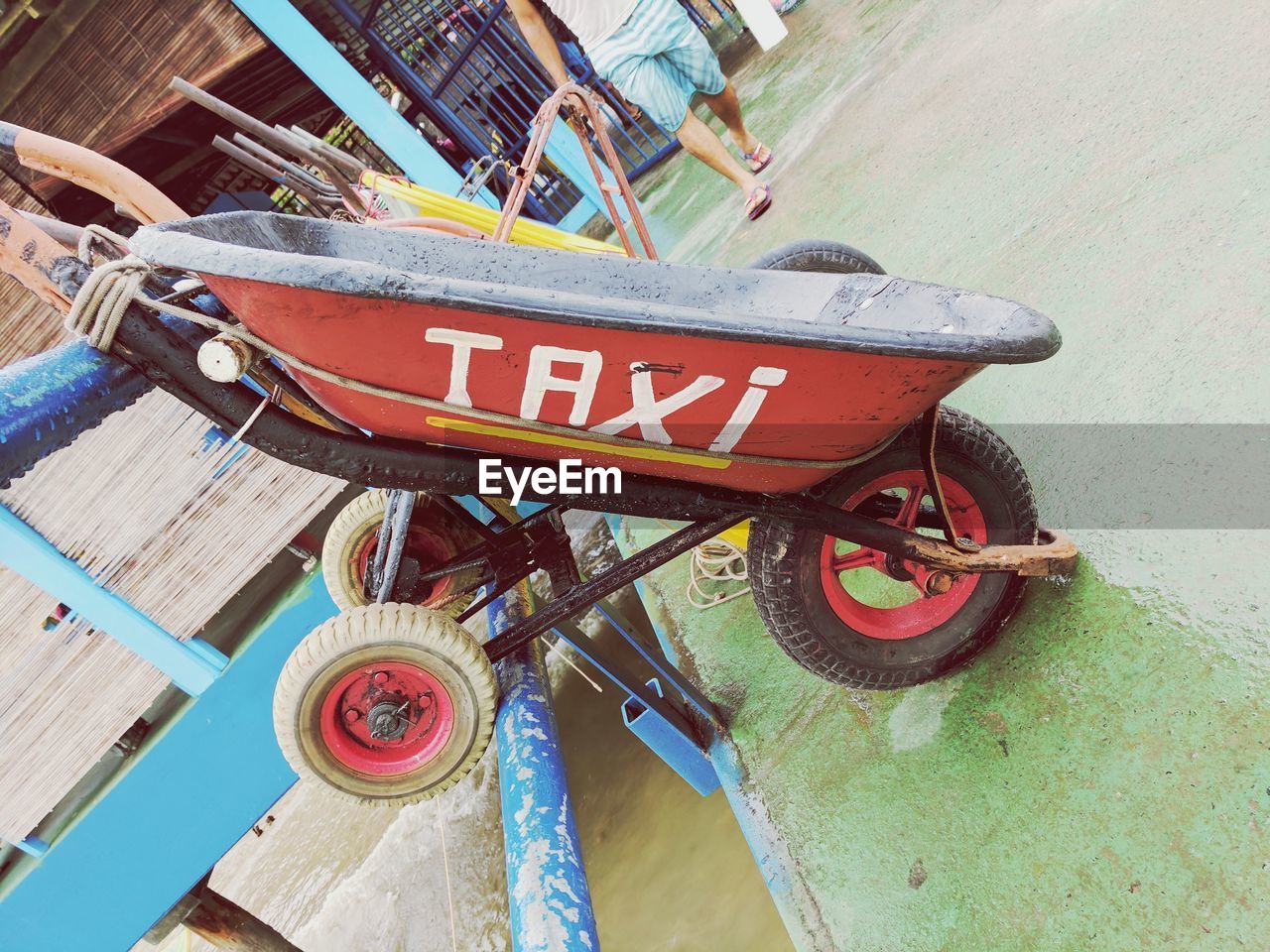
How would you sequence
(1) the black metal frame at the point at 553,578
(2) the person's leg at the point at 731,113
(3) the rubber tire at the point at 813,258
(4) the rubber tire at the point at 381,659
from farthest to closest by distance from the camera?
(2) the person's leg at the point at 731,113
(3) the rubber tire at the point at 813,258
(1) the black metal frame at the point at 553,578
(4) the rubber tire at the point at 381,659

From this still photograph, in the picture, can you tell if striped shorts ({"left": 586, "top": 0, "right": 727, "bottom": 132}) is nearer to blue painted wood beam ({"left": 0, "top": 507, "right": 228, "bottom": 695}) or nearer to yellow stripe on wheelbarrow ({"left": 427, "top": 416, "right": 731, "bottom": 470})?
yellow stripe on wheelbarrow ({"left": 427, "top": 416, "right": 731, "bottom": 470})

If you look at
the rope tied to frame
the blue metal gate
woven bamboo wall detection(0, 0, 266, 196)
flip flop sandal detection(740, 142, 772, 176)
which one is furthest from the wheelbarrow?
the blue metal gate

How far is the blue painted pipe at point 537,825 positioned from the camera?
3.36 feet

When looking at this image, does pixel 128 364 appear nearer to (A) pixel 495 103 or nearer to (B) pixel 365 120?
(B) pixel 365 120

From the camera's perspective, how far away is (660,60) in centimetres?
378

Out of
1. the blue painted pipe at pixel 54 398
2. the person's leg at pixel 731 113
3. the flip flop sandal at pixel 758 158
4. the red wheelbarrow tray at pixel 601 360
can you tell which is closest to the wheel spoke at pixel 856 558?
the red wheelbarrow tray at pixel 601 360

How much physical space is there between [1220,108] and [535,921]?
8.61 ft

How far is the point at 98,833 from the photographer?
2771mm

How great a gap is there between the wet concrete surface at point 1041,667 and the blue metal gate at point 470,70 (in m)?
3.12

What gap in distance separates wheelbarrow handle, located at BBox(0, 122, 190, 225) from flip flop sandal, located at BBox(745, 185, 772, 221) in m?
2.64

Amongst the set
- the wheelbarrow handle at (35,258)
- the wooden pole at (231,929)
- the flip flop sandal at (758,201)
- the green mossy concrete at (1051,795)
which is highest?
the wheelbarrow handle at (35,258)

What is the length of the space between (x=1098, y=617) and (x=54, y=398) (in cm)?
179

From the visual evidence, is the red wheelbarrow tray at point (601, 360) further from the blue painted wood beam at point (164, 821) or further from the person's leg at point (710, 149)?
the person's leg at point (710, 149)

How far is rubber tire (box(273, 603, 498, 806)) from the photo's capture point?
59.2 inches
